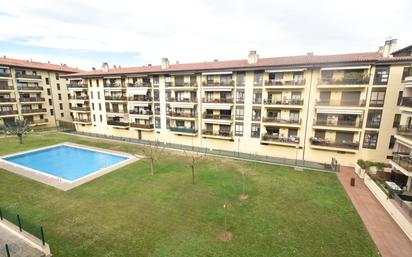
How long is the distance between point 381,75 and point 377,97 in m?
2.57

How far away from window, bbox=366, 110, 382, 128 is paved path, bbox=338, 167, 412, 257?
791 cm

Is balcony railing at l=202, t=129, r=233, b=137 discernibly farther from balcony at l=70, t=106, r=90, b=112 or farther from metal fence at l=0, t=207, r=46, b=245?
balcony at l=70, t=106, r=90, b=112

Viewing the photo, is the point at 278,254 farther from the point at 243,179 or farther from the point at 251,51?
the point at 251,51

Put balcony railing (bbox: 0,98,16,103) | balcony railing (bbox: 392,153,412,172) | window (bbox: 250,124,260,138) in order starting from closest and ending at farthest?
1. balcony railing (bbox: 392,153,412,172)
2. window (bbox: 250,124,260,138)
3. balcony railing (bbox: 0,98,16,103)

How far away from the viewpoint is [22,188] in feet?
68.6

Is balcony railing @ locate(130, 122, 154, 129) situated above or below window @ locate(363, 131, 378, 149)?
below

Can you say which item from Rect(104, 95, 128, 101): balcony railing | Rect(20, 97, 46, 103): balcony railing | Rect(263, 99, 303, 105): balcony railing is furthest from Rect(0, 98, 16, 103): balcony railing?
Rect(263, 99, 303, 105): balcony railing

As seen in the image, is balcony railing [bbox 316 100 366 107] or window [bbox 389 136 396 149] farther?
balcony railing [bbox 316 100 366 107]

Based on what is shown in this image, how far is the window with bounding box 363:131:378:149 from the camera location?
25.5 metres

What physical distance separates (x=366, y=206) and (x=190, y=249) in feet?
52.4

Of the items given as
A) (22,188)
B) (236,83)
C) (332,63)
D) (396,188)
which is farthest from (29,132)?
(396,188)

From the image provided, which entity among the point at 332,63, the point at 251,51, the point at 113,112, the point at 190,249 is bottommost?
the point at 190,249

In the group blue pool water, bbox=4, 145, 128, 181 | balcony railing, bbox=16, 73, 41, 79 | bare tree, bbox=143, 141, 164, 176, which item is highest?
balcony railing, bbox=16, 73, 41, 79

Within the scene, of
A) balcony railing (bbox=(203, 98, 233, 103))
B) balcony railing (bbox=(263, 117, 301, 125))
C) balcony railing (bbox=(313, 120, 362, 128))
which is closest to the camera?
balcony railing (bbox=(313, 120, 362, 128))
